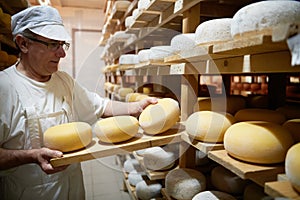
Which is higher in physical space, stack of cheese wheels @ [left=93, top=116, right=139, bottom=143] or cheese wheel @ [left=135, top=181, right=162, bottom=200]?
stack of cheese wheels @ [left=93, top=116, right=139, bottom=143]

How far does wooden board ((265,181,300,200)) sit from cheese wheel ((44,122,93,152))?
0.71m

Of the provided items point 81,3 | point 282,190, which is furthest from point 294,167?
point 81,3

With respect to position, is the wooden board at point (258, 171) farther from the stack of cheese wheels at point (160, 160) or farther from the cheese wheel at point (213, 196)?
the stack of cheese wheels at point (160, 160)

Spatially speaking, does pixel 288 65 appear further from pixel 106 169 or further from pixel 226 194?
pixel 106 169

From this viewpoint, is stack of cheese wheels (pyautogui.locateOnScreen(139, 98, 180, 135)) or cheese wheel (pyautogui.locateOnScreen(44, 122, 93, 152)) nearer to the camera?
cheese wheel (pyautogui.locateOnScreen(44, 122, 93, 152))

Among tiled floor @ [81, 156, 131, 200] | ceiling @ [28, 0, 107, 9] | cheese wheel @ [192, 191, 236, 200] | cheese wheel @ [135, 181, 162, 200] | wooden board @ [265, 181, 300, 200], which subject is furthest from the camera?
ceiling @ [28, 0, 107, 9]

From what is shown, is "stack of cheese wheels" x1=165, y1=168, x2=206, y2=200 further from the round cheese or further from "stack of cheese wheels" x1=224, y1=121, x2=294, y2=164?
the round cheese

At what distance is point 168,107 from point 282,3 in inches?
26.1

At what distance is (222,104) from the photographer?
116 cm

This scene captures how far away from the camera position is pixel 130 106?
142 cm

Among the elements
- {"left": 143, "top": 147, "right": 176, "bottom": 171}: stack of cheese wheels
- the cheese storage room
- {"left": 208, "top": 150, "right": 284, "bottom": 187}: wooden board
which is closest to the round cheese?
the cheese storage room

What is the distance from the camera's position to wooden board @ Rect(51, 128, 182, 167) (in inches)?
37.7

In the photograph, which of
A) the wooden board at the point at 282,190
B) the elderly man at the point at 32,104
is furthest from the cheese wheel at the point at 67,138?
the wooden board at the point at 282,190

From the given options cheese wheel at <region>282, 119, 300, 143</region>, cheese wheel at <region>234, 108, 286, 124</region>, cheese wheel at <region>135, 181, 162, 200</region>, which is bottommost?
cheese wheel at <region>135, 181, 162, 200</region>
